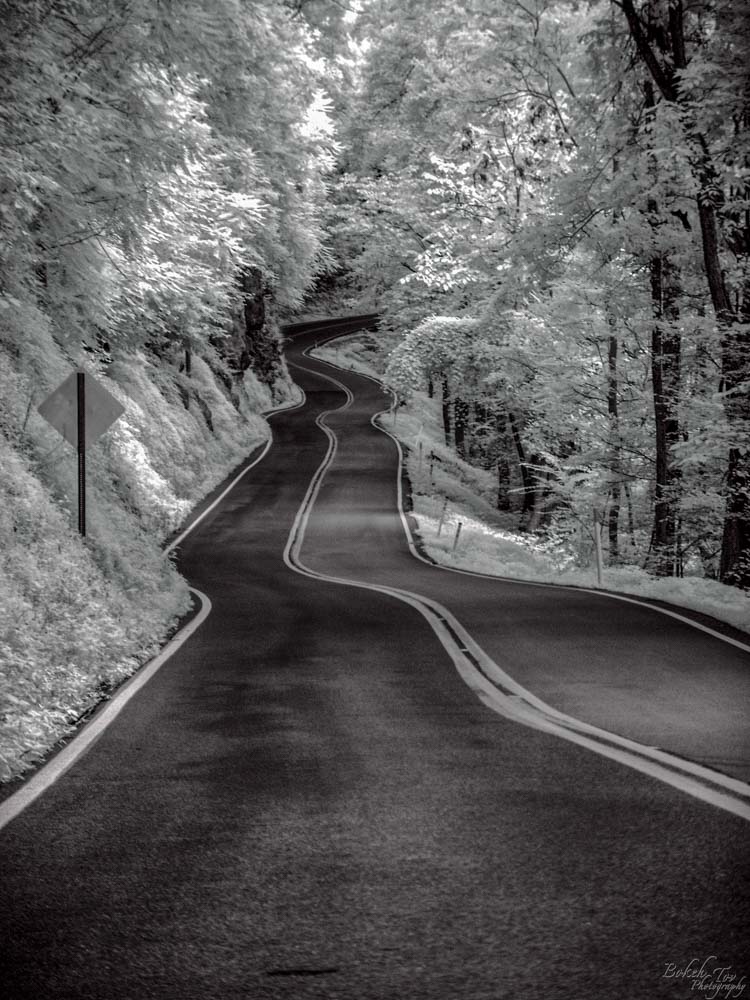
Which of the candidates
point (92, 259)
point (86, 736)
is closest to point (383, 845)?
point (86, 736)

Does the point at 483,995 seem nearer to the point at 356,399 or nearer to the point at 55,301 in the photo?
the point at 55,301

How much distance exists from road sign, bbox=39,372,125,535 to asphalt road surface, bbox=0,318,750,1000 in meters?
4.64

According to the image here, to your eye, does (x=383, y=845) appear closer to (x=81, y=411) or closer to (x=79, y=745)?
(x=79, y=745)

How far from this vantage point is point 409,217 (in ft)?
115

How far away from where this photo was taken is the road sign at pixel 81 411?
45.0 feet

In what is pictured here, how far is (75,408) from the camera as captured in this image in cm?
1391

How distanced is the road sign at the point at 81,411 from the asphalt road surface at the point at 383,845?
4.64 meters

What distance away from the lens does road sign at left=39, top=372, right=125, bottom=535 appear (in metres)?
13.7

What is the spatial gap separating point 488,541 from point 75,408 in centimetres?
1844

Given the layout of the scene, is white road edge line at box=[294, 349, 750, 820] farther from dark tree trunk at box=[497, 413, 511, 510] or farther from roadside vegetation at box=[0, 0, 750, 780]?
dark tree trunk at box=[497, 413, 511, 510]

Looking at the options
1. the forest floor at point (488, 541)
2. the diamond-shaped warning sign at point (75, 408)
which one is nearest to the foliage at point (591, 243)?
the forest floor at point (488, 541)

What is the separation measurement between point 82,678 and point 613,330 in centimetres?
1952

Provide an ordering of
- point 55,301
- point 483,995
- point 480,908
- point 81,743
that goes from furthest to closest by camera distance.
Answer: point 55,301 → point 81,743 → point 480,908 → point 483,995

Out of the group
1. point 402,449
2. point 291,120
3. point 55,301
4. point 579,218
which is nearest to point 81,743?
point 55,301
